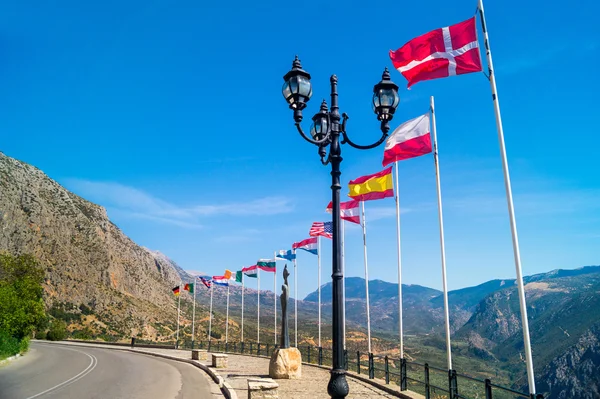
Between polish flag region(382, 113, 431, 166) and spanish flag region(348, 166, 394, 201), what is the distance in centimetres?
369

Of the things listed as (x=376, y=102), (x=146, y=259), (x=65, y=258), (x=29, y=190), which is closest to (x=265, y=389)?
(x=376, y=102)

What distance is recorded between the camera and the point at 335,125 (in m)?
8.71

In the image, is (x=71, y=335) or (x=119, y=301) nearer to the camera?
(x=71, y=335)

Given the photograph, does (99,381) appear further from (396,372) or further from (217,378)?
(396,372)

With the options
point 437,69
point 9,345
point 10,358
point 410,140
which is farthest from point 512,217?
point 10,358

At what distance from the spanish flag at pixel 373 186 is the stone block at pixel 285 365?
7.62m

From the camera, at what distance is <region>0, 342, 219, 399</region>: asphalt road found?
15.8 m

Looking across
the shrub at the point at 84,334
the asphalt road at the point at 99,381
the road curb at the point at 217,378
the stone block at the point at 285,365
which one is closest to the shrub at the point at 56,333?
the shrub at the point at 84,334

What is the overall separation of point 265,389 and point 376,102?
848 centimetres

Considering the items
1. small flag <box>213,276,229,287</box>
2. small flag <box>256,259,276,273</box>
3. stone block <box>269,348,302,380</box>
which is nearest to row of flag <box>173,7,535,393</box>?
stone block <box>269,348,302,380</box>

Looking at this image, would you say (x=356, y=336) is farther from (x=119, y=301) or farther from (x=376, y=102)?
(x=376, y=102)

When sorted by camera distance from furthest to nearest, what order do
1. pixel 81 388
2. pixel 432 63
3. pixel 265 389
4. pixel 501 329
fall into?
pixel 501 329, pixel 81 388, pixel 265 389, pixel 432 63

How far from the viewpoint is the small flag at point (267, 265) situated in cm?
3494

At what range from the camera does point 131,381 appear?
1931 cm
